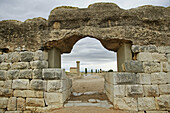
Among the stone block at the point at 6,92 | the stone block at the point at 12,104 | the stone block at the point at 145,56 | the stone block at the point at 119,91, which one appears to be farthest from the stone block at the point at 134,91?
the stone block at the point at 6,92

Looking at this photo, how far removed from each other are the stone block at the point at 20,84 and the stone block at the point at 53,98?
29.3 inches

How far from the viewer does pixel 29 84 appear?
3902mm

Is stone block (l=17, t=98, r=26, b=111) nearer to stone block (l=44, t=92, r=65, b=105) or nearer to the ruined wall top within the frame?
stone block (l=44, t=92, r=65, b=105)

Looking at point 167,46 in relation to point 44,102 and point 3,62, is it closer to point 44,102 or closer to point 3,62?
point 44,102

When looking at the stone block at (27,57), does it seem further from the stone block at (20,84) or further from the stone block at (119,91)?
the stone block at (119,91)

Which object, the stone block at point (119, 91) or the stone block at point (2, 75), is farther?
the stone block at point (2, 75)

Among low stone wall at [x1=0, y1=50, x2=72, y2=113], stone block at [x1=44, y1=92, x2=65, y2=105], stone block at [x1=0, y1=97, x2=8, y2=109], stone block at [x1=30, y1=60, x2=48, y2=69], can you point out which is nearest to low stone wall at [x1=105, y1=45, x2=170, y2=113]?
stone block at [x1=44, y1=92, x2=65, y2=105]

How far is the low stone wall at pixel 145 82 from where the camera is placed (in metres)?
3.59

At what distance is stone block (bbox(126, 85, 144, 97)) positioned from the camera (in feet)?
11.9

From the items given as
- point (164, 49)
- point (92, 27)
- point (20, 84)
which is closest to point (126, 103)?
point (164, 49)

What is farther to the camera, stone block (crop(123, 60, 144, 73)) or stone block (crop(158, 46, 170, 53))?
stone block (crop(158, 46, 170, 53))

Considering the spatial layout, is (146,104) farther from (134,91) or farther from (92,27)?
(92,27)

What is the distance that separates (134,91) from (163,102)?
95 cm

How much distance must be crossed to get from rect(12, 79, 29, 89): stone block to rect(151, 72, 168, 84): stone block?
4.22 meters
